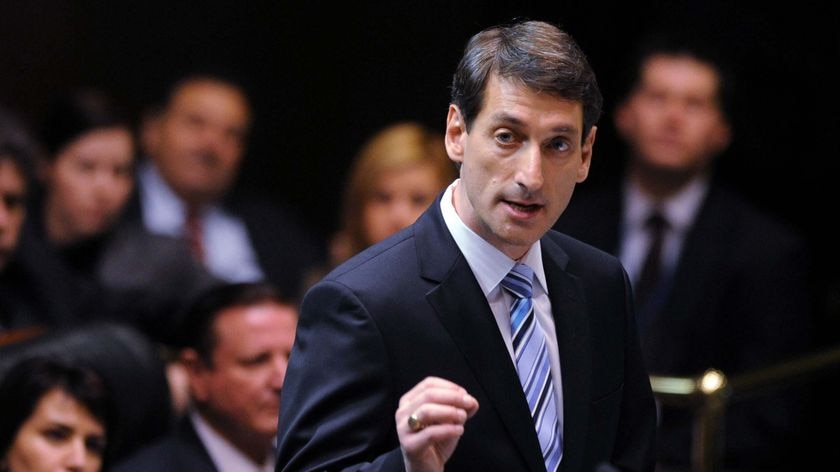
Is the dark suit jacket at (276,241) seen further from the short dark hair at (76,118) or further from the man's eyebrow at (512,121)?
the man's eyebrow at (512,121)

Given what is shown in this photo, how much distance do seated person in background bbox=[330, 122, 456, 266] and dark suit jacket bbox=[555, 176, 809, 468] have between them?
0.52 metres

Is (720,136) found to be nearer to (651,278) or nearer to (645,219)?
(645,219)

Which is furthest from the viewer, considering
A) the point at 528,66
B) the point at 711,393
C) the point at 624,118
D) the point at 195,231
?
the point at 195,231

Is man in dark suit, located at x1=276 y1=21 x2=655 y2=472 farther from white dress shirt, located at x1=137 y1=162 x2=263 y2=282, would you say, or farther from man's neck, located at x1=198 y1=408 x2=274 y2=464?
white dress shirt, located at x1=137 y1=162 x2=263 y2=282

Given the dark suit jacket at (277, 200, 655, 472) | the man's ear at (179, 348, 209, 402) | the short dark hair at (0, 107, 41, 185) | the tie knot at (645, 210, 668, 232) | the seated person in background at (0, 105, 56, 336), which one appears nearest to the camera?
the dark suit jacket at (277, 200, 655, 472)

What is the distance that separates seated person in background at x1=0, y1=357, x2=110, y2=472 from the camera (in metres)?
3.79

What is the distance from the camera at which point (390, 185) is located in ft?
17.6

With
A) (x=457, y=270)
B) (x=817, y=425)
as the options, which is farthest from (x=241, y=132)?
(x=457, y=270)

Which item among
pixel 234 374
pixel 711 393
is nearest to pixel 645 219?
pixel 711 393

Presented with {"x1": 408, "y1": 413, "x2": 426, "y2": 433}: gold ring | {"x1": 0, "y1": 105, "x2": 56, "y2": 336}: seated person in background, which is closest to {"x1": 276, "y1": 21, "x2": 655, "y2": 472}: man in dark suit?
{"x1": 408, "y1": 413, "x2": 426, "y2": 433}: gold ring

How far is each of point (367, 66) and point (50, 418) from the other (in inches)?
132

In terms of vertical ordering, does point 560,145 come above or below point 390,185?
above

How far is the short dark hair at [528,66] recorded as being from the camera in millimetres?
2273

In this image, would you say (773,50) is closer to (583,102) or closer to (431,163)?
(431,163)
